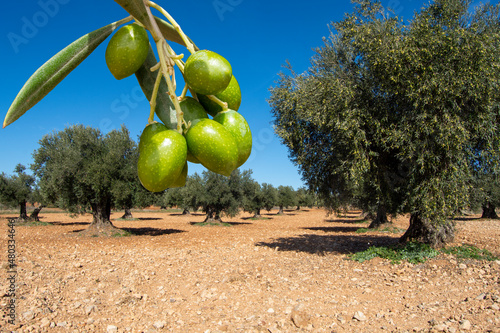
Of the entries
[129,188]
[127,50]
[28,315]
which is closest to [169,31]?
[127,50]

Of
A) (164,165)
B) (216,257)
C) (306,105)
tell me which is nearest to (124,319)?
(216,257)

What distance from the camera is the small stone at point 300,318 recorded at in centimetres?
691

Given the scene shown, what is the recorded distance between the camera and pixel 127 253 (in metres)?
13.9

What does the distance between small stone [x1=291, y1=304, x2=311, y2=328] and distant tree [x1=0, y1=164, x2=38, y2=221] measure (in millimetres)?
32024

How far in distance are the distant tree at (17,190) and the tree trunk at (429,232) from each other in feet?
108

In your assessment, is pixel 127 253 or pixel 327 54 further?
pixel 127 253

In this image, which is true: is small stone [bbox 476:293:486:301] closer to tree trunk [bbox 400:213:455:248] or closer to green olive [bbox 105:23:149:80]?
tree trunk [bbox 400:213:455:248]

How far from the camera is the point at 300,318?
7082mm

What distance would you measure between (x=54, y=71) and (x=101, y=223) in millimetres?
23081

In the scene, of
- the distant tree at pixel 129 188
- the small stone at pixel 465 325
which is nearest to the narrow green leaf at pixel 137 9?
the small stone at pixel 465 325

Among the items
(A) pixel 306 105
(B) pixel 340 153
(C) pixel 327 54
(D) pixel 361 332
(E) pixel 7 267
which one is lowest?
(D) pixel 361 332

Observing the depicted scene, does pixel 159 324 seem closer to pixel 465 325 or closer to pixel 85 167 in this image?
pixel 465 325

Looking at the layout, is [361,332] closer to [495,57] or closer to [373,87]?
[373,87]

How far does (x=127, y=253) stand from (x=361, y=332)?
10.7m
